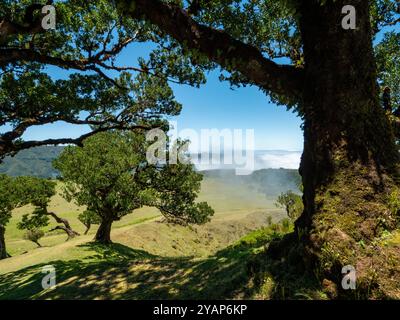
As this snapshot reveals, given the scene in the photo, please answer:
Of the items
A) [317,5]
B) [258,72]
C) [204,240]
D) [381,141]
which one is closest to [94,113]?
[258,72]

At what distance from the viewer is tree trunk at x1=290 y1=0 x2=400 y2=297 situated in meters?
5.21

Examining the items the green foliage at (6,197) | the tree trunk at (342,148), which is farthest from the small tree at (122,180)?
the tree trunk at (342,148)

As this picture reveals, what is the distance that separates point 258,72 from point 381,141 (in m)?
2.81

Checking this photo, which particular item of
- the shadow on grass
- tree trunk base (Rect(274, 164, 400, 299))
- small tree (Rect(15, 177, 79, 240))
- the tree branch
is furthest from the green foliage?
tree trunk base (Rect(274, 164, 400, 299))

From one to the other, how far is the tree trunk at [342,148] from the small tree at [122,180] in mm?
16613

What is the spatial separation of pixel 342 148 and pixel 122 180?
18.0 metres

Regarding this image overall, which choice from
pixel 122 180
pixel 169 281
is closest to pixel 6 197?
pixel 122 180

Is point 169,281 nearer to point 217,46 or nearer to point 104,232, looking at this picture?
point 217,46

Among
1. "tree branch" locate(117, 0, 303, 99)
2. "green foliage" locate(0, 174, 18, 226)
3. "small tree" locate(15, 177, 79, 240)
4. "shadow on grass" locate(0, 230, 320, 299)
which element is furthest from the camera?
"small tree" locate(15, 177, 79, 240)

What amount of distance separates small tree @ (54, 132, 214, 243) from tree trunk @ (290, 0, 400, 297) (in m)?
16.6

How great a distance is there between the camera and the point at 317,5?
6297mm

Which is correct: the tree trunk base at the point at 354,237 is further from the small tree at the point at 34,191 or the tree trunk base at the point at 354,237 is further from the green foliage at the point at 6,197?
the small tree at the point at 34,191

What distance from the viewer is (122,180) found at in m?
21.6

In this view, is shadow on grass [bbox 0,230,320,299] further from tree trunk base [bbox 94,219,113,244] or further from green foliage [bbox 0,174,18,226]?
green foliage [bbox 0,174,18,226]
